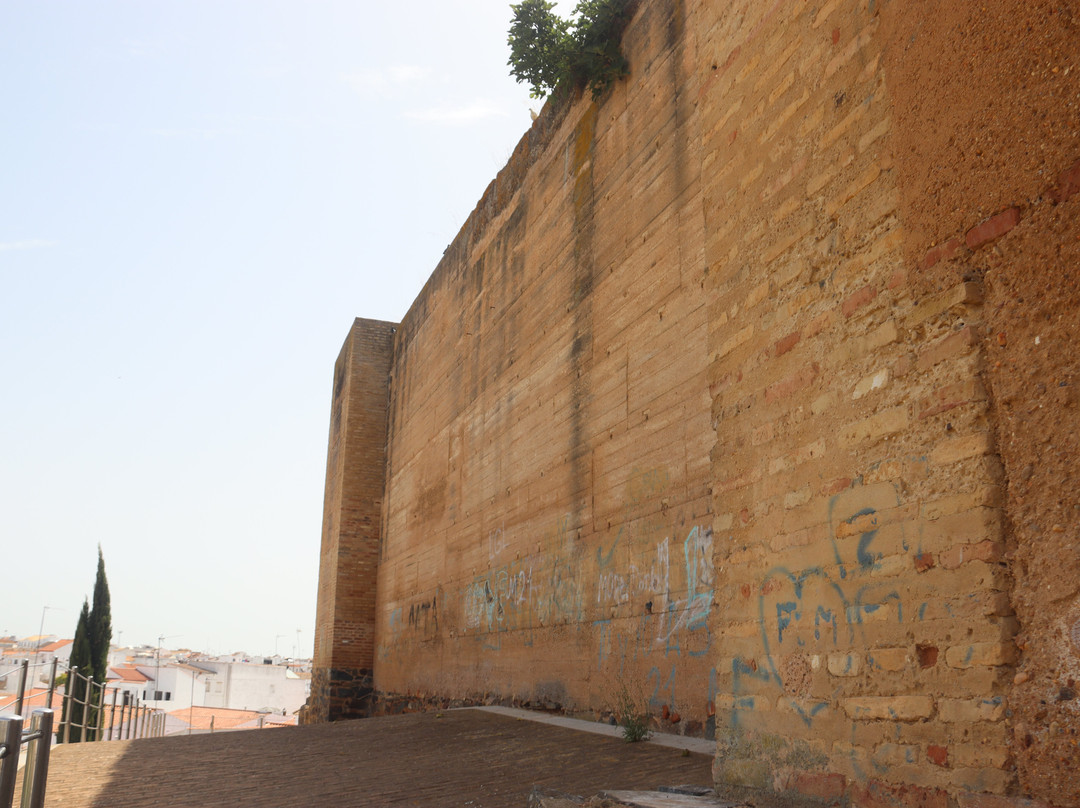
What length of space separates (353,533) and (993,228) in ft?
53.3

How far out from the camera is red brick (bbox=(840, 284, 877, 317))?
324 cm

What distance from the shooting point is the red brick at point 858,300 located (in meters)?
3.24

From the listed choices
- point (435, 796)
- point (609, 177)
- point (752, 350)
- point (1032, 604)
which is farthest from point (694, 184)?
point (1032, 604)

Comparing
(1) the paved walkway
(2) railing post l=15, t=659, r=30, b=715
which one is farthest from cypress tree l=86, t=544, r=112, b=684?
(2) railing post l=15, t=659, r=30, b=715

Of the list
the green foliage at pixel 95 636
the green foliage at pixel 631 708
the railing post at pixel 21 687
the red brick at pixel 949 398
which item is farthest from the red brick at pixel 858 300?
the green foliage at pixel 95 636

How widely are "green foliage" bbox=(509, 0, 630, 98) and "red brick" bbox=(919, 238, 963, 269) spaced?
21.5ft

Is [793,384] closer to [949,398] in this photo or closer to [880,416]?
[880,416]

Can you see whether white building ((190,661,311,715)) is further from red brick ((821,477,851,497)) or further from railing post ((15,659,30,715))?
red brick ((821,477,851,497))

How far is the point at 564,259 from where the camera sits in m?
9.91

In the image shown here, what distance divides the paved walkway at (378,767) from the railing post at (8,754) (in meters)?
2.64

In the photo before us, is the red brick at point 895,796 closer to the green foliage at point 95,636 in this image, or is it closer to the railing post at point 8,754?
the railing post at point 8,754

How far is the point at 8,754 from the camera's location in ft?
8.44

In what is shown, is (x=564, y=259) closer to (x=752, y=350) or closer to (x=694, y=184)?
(x=694, y=184)

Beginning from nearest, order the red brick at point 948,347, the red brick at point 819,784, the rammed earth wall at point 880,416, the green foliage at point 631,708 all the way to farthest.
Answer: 1. the rammed earth wall at point 880,416
2. the red brick at point 948,347
3. the red brick at point 819,784
4. the green foliage at point 631,708
